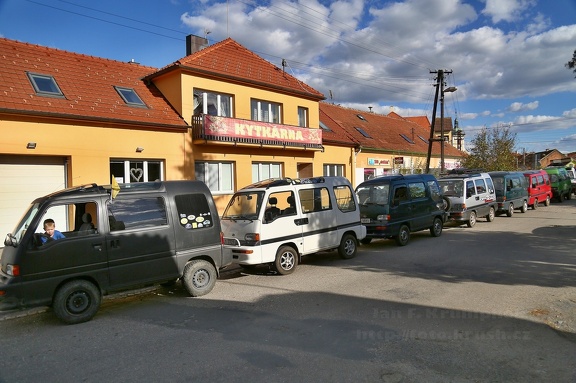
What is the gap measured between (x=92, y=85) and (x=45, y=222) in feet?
31.6

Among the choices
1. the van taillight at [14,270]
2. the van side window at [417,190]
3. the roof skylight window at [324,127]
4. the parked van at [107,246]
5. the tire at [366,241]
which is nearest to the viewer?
the van taillight at [14,270]

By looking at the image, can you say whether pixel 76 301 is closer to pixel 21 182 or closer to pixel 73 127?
pixel 21 182

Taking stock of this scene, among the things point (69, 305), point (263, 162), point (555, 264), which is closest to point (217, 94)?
point (263, 162)

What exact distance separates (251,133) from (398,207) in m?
7.07

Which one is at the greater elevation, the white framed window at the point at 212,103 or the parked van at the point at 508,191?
the white framed window at the point at 212,103

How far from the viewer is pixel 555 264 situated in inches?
345

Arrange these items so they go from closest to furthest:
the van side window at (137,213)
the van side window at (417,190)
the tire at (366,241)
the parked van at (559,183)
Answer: the van side window at (137,213) < the tire at (366,241) < the van side window at (417,190) < the parked van at (559,183)

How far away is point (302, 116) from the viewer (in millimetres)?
20141

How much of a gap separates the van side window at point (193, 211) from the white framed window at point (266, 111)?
34.6 ft

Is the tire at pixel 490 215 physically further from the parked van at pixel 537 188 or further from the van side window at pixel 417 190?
the van side window at pixel 417 190

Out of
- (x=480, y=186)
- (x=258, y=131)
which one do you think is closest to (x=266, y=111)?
(x=258, y=131)

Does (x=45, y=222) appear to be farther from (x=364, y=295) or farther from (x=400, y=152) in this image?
(x=400, y=152)

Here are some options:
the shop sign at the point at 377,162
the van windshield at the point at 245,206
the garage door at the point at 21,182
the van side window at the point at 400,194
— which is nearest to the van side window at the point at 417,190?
the van side window at the point at 400,194

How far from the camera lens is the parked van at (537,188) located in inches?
834
